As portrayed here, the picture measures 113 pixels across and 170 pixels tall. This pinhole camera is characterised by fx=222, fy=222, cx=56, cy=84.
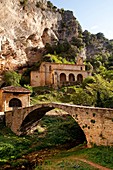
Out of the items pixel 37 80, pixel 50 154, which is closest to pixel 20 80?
pixel 37 80

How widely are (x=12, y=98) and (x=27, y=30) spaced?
30878 millimetres

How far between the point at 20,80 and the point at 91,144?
3560cm

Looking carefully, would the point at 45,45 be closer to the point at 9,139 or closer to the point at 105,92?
the point at 105,92

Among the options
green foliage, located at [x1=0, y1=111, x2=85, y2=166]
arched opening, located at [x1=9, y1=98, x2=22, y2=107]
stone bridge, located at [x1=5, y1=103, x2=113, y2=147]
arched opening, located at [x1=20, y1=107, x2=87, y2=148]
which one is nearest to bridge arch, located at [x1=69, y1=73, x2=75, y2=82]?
arched opening, located at [x1=9, y1=98, x2=22, y2=107]

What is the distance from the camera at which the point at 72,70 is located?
52219 millimetres

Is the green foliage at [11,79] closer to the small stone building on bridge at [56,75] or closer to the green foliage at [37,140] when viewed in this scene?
the small stone building on bridge at [56,75]

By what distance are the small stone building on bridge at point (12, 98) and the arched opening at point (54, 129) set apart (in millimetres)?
4587

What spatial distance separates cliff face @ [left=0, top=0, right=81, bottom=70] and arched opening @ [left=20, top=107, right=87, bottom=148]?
2705 centimetres

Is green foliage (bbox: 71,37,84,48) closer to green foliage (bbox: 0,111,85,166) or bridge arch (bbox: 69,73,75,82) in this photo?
bridge arch (bbox: 69,73,75,82)

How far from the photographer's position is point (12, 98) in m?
32.0

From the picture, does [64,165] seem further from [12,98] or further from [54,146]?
[12,98]

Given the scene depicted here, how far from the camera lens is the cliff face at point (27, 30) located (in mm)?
51875

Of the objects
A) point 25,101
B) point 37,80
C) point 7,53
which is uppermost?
point 7,53

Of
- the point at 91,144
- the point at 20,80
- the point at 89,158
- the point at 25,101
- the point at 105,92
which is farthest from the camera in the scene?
the point at 20,80
